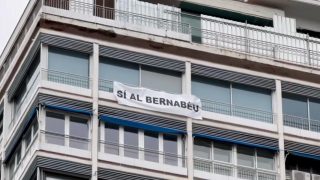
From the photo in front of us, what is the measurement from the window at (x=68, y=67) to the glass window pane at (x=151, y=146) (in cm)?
351

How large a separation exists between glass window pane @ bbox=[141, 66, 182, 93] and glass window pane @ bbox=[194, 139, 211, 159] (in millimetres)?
2563

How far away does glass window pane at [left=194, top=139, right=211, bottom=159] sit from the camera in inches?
2763

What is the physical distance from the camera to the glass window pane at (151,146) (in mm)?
68875

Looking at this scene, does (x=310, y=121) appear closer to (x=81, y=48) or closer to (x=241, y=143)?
(x=241, y=143)

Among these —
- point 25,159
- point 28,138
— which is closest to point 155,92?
point 28,138

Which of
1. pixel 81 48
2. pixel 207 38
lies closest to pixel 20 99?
pixel 81 48

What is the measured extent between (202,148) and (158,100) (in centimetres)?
291

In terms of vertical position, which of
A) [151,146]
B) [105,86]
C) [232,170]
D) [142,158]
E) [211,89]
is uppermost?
[211,89]

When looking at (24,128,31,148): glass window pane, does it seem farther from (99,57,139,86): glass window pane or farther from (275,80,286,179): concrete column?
(275,80,286,179): concrete column

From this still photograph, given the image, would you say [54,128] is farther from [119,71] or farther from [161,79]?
[161,79]

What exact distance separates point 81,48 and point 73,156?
5.21m

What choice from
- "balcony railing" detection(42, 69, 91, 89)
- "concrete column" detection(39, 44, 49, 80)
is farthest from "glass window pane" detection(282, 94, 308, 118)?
"concrete column" detection(39, 44, 49, 80)

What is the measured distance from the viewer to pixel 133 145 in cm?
6888

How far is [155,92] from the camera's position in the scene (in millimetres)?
70375
